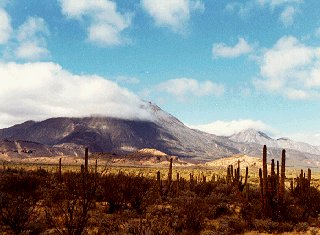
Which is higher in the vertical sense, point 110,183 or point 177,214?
point 110,183

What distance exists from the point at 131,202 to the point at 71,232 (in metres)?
7.64

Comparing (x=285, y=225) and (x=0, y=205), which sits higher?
(x=0, y=205)

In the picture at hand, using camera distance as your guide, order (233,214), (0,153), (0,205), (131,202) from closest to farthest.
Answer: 1. (0,205)
2. (131,202)
3. (233,214)
4. (0,153)

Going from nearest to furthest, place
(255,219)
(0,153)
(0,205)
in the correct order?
(0,205) < (255,219) < (0,153)

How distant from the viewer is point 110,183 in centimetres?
1764

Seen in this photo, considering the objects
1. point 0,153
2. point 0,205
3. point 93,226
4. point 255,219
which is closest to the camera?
point 0,205

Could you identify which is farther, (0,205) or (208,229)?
(208,229)

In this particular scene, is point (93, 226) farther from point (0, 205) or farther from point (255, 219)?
point (255, 219)

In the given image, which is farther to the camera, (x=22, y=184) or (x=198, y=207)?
(x=22, y=184)

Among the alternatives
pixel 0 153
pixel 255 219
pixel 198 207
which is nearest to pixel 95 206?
pixel 198 207

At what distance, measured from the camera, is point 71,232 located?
9.73 meters

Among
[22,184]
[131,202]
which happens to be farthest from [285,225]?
[22,184]

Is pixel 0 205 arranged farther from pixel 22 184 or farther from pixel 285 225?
pixel 285 225

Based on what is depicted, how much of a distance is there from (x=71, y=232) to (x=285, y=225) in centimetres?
922
